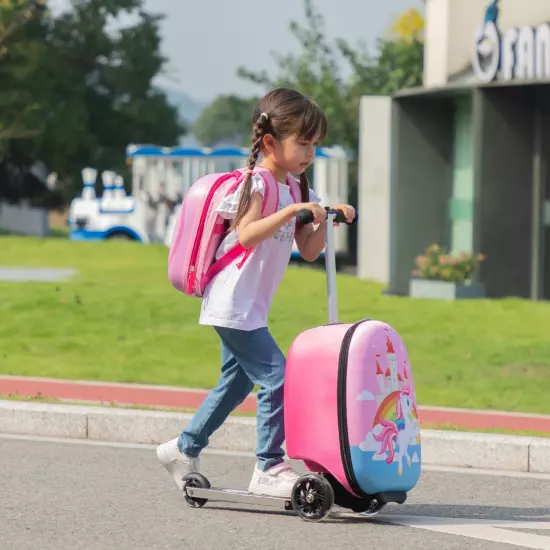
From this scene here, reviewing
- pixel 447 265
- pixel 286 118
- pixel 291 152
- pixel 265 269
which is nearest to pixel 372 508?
pixel 265 269

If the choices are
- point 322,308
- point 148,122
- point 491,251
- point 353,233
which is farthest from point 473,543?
point 148,122

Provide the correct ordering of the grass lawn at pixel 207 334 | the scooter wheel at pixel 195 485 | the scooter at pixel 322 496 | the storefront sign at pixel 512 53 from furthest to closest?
1. the storefront sign at pixel 512 53
2. the grass lawn at pixel 207 334
3. the scooter wheel at pixel 195 485
4. the scooter at pixel 322 496

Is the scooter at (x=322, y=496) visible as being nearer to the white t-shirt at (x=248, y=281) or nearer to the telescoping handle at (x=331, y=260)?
the telescoping handle at (x=331, y=260)

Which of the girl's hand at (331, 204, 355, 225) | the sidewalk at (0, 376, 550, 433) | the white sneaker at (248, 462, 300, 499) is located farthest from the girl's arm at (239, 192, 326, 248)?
the sidewalk at (0, 376, 550, 433)

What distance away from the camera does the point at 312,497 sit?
577cm

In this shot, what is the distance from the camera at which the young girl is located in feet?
19.0

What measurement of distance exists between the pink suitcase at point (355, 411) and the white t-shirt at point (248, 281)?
0.20 m

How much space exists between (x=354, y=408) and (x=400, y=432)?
0.24 meters

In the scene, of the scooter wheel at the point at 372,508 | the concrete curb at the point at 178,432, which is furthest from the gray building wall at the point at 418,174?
the scooter wheel at the point at 372,508

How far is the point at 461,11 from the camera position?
19250 mm

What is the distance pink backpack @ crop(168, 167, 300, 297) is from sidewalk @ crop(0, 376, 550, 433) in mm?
2772

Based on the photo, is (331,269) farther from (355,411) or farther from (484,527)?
(484,527)

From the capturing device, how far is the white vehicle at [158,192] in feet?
112

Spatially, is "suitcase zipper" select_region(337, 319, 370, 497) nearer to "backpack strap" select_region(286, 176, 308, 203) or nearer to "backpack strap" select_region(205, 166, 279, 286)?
"backpack strap" select_region(205, 166, 279, 286)
